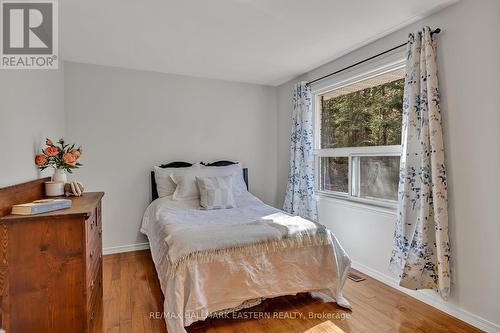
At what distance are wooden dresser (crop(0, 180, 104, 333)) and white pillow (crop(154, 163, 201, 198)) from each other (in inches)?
70.2

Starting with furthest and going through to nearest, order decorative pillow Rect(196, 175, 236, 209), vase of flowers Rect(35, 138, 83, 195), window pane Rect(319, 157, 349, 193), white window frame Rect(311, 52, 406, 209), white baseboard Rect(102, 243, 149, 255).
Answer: white baseboard Rect(102, 243, 149, 255)
window pane Rect(319, 157, 349, 193)
decorative pillow Rect(196, 175, 236, 209)
white window frame Rect(311, 52, 406, 209)
vase of flowers Rect(35, 138, 83, 195)

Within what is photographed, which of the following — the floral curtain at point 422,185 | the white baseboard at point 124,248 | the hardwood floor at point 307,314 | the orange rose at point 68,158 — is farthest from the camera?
the white baseboard at point 124,248

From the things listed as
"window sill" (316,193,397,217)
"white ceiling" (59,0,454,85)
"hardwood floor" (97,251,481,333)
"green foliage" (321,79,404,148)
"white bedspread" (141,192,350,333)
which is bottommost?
"hardwood floor" (97,251,481,333)

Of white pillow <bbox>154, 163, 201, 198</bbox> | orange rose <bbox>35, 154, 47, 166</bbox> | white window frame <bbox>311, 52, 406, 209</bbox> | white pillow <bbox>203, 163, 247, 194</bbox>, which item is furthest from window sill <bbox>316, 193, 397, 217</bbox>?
orange rose <bbox>35, 154, 47, 166</bbox>

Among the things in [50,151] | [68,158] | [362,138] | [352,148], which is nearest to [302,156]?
[352,148]

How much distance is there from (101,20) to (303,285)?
8.91 feet

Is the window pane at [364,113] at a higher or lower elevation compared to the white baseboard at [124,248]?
higher

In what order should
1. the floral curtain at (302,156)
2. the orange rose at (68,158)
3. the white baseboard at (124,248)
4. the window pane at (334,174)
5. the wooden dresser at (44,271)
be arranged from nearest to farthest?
1. the wooden dresser at (44,271)
2. the orange rose at (68,158)
3. the window pane at (334,174)
4. the white baseboard at (124,248)
5. the floral curtain at (302,156)

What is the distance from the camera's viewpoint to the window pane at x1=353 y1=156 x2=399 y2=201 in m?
2.58

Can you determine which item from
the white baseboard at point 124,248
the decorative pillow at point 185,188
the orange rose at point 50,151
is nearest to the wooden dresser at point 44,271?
the orange rose at point 50,151

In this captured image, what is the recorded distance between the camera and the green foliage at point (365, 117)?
259 cm

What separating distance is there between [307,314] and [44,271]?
1768mm

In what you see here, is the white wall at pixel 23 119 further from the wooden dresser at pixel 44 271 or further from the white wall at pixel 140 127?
the white wall at pixel 140 127

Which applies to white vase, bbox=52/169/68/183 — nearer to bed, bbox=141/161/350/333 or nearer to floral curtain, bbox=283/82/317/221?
bed, bbox=141/161/350/333
